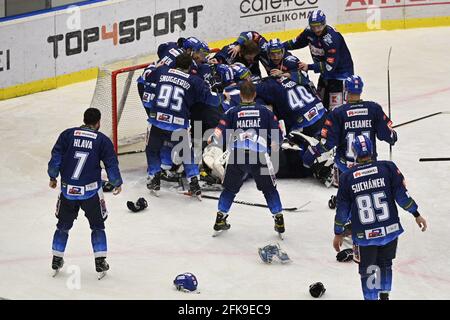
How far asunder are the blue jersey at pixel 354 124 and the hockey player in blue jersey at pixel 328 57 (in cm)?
249

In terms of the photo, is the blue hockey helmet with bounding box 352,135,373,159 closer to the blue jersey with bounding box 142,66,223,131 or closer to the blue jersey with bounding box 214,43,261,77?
the blue jersey with bounding box 142,66,223,131

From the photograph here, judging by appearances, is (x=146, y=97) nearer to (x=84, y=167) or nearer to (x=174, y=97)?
(x=174, y=97)

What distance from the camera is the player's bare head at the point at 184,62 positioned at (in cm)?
1230

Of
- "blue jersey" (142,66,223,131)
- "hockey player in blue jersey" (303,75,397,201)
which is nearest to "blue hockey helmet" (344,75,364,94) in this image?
"hockey player in blue jersey" (303,75,397,201)

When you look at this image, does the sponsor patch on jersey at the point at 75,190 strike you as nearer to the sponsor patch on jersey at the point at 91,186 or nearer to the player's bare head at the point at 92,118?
the sponsor patch on jersey at the point at 91,186

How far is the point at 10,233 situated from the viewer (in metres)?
11.5

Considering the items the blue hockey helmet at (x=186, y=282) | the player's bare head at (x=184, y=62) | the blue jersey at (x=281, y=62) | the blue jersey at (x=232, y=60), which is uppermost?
the player's bare head at (x=184, y=62)

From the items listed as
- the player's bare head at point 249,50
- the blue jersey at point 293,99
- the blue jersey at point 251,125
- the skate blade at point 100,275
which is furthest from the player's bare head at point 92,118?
the player's bare head at point 249,50

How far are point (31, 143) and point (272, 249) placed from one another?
448 centimetres

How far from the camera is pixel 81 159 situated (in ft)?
33.6

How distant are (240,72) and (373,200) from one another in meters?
4.02

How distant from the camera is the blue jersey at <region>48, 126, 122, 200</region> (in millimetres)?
10211

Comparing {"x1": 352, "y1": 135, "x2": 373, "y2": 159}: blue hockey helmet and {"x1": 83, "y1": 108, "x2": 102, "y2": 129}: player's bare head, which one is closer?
{"x1": 352, "y1": 135, "x2": 373, "y2": 159}: blue hockey helmet

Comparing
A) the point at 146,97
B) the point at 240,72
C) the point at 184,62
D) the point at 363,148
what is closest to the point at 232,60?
the point at 240,72
